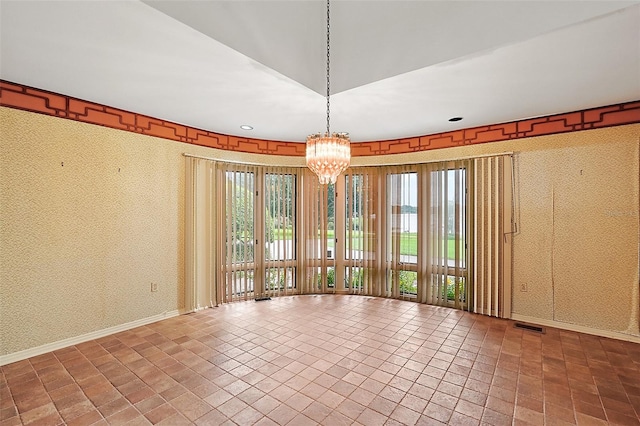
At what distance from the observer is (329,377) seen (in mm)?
2666

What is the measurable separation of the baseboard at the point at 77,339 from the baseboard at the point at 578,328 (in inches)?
194

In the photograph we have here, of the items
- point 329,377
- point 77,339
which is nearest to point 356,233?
point 329,377

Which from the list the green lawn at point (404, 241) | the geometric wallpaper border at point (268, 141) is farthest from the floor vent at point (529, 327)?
the geometric wallpaper border at point (268, 141)

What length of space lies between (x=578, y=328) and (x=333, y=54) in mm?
4377

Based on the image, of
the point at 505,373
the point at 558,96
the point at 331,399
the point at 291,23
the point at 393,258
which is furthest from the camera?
the point at 393,258

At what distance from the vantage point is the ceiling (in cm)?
175

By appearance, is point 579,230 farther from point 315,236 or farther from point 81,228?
point 81,228

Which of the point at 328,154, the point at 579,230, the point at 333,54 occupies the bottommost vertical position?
the point at 579,230

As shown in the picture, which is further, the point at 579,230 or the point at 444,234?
the point at 444,234

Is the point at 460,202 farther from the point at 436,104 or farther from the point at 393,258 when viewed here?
the point at 436,104

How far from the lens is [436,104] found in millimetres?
3287

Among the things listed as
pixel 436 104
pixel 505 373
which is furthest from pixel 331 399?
pixel 436 104

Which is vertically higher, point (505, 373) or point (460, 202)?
point (460, 202)

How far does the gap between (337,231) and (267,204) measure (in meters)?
1.38
